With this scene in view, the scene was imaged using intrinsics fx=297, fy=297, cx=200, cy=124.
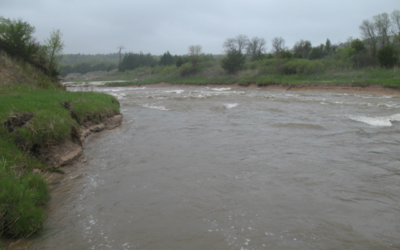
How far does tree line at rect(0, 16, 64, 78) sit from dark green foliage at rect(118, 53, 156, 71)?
83499 mm

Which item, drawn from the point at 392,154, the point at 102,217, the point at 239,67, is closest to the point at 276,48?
the point at 239,67

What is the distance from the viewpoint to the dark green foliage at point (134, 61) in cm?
10501

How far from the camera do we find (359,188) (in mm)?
6078

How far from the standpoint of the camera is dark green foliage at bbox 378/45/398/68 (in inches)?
1459

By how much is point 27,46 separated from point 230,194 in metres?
19.2

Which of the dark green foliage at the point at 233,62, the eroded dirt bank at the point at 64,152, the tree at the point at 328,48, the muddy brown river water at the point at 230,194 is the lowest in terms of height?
the muddy brown river water at the point at 230,194

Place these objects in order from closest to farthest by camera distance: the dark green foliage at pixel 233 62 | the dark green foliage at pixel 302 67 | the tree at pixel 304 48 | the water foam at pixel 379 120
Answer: the water foam at pixel 379 120 → the dark green foliage at pixel 302 67 → the dark green foliage at pixel 233 62 → the tree at pixel 304 48

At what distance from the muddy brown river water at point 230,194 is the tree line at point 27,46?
12627mm

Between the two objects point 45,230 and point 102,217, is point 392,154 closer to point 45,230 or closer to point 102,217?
point 102,217

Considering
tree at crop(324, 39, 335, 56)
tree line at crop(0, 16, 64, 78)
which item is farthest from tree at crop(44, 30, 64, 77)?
tree at crop(324, 39, 335, 56)

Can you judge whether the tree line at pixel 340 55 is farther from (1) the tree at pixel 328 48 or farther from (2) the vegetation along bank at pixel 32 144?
(2) the vegetation along bank at pixel 32 144

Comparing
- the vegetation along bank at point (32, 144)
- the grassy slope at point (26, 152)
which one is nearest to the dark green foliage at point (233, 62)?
the vegetation along bank at point (32, 144)

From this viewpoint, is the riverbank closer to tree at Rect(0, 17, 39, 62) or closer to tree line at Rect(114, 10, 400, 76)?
tree line at Rect(114, 10, 400, 76)

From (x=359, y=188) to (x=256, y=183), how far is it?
2070mm
